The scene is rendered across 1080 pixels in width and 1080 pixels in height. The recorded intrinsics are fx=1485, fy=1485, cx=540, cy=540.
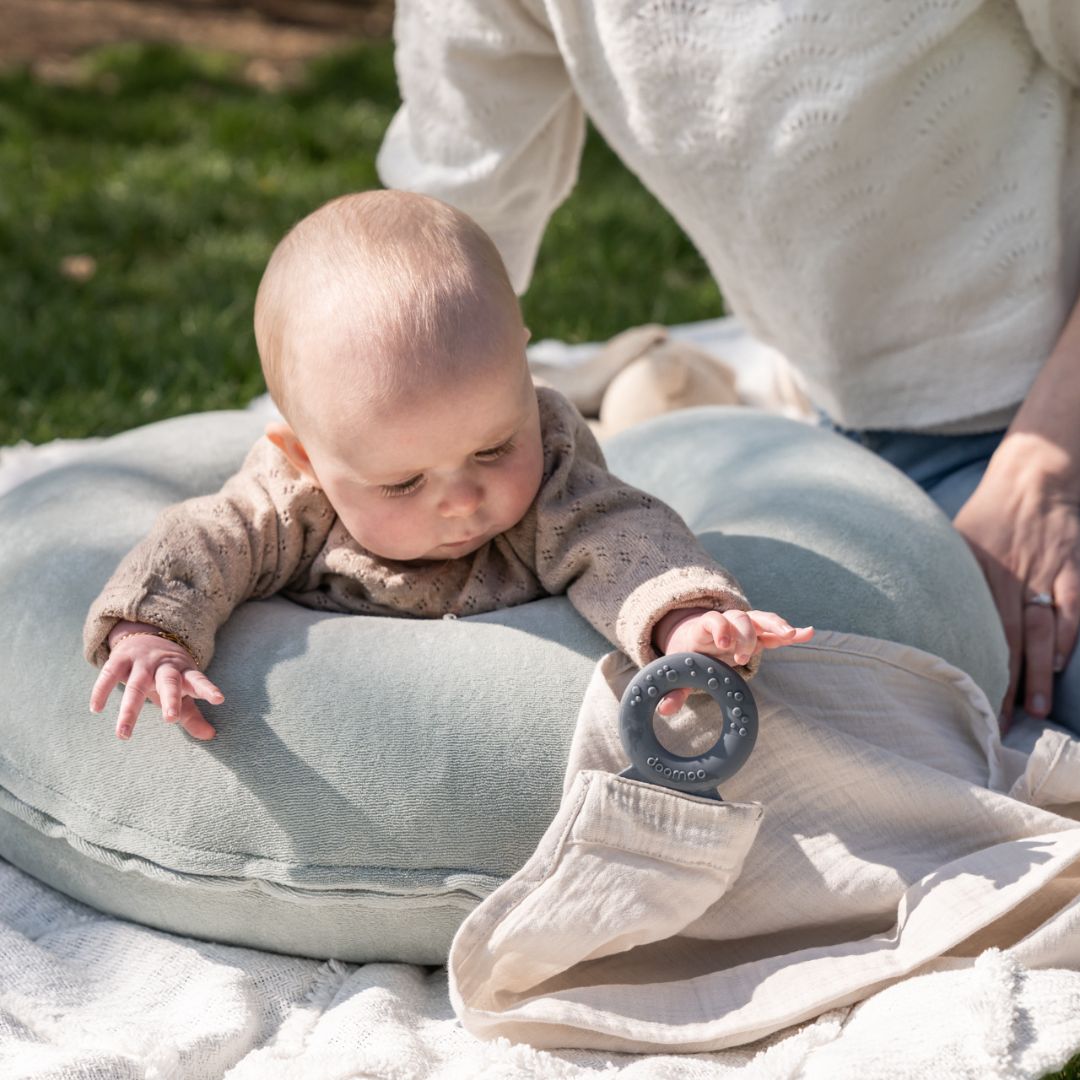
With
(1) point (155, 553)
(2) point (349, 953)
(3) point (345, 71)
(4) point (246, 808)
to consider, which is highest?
(1) point (155, 553)

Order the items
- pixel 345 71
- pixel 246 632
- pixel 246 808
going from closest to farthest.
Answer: pixel 246 808, pixel 246 632, pixel 345 71

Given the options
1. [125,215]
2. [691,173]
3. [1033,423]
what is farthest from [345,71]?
[1033,423]

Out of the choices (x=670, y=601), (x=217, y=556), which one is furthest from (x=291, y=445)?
(x=670, y=601)

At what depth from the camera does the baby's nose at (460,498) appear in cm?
156

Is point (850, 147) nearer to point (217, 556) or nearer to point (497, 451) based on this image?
point (497, 451)

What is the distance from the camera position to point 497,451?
1593 mm

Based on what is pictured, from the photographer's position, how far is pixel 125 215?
416cm

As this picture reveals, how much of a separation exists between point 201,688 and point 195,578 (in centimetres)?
17

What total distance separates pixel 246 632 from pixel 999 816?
826 millimetres

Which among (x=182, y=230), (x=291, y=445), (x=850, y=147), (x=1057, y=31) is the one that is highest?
(x=1057, y=31)

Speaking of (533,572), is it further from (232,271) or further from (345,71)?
(345,71)

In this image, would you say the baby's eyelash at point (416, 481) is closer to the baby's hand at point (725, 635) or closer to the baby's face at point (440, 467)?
the baby's face at point (440, 467)

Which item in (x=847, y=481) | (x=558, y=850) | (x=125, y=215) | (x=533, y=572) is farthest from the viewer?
(x=125, y=215)

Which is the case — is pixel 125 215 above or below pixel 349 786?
below
